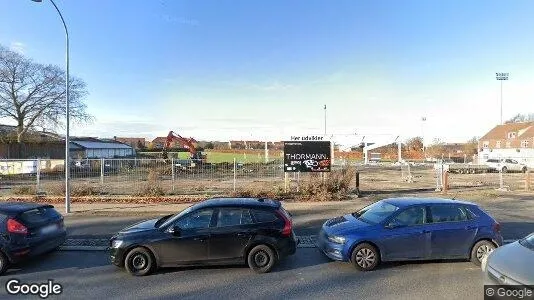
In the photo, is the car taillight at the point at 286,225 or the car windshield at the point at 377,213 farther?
the car windshield at the point at 377,213

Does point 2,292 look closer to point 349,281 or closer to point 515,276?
point 349,281

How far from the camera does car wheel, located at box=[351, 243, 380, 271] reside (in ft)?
25.5

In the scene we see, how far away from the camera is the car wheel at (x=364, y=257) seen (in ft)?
25.5

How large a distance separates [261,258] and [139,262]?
225 cm

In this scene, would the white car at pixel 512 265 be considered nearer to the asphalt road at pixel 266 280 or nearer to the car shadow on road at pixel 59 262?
the asphalt road at pixel 266 280

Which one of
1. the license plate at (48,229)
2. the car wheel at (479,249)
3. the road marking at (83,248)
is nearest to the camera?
the car wheel at (479,249)

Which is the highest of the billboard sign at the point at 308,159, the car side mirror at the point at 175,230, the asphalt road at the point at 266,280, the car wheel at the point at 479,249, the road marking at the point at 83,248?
the billboard sign at the point at 308,159

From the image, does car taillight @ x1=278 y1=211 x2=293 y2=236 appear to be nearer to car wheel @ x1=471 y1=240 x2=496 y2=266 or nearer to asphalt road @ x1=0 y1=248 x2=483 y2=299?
asphalt road @ x1=0 y1=248 x2=483 y2=299

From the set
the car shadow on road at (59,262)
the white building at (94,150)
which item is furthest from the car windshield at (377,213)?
the white building at (94,150)

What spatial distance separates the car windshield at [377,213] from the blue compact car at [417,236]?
0.03 metres

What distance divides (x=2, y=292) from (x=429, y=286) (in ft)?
23.0

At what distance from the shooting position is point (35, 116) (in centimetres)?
5034

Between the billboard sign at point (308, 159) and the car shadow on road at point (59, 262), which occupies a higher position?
the billboard sign at point (308, 159)

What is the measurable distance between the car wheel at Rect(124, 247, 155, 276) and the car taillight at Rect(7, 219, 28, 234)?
2.11 meters
